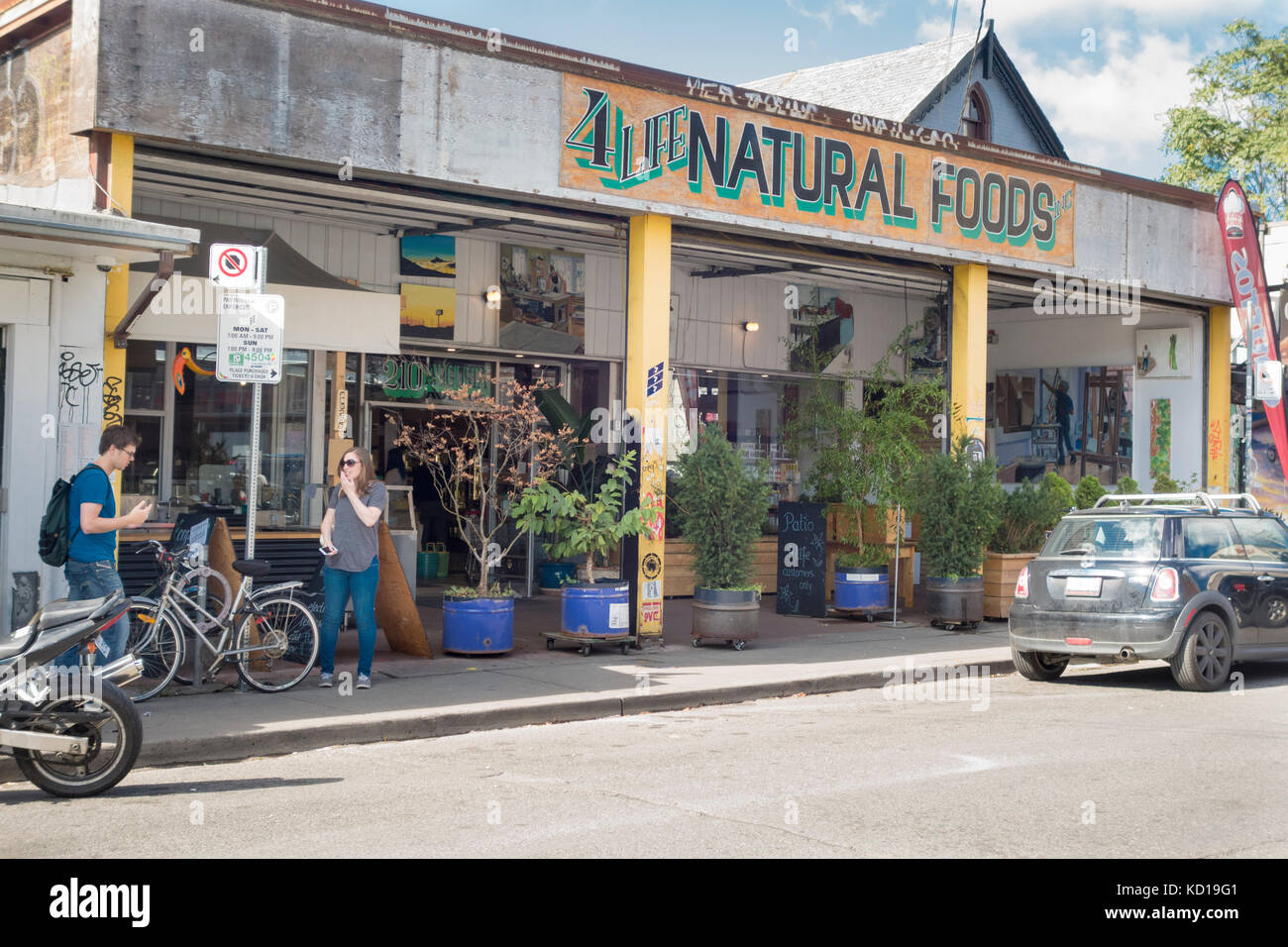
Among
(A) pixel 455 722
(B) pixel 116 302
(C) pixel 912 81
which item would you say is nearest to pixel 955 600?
(A) pixel 455 722

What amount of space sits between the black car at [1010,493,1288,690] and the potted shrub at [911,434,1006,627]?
2766mm

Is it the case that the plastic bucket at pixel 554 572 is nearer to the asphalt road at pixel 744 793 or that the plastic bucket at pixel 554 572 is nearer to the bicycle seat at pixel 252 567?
the asphalt road at pixel 744 793

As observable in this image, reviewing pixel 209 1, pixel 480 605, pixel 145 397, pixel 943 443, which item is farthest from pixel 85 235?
pixel 943 443

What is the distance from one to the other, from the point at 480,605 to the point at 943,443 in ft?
24.1

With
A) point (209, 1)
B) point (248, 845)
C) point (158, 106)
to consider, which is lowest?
point (248, 845)

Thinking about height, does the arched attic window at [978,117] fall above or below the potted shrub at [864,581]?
above

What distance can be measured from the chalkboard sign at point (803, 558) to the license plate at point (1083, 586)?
452cm

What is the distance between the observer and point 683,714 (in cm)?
1022

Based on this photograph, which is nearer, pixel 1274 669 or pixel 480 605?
pixel 480 605

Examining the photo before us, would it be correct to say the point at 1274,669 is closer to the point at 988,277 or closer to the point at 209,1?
the point at 988,277

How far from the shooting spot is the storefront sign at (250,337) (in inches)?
391

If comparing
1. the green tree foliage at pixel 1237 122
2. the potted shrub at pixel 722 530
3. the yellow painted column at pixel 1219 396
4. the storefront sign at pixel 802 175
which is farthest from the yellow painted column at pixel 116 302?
the green tree foliage at pixel 1237 122

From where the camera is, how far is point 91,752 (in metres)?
7.02

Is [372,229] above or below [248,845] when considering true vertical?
above
